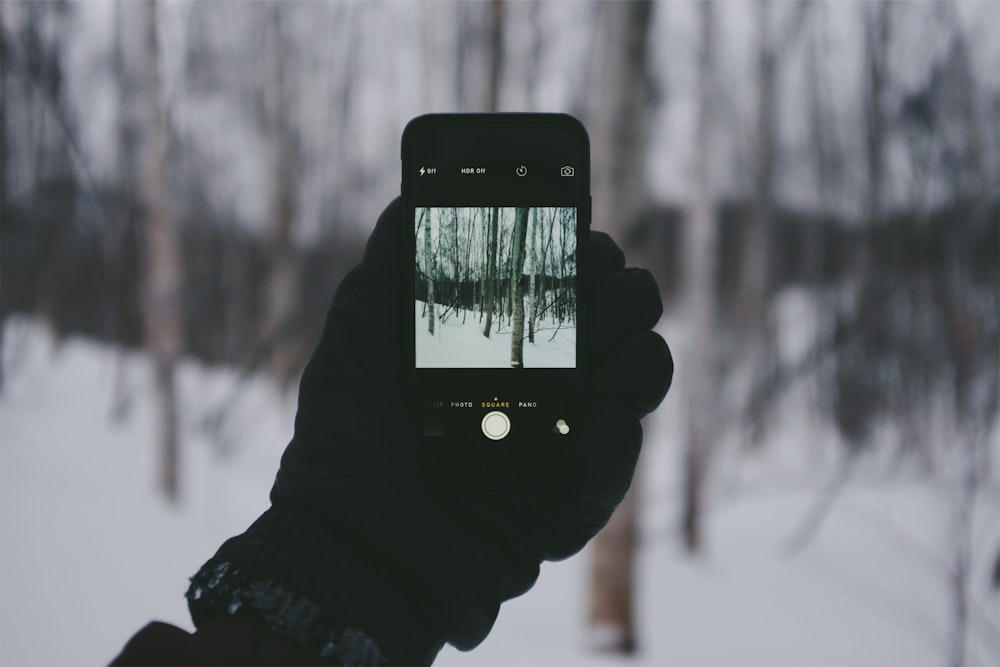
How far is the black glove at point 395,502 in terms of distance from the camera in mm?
804

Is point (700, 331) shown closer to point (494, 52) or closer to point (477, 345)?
point (494, 52)

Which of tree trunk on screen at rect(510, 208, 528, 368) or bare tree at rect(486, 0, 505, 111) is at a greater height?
bare tree at rect(486, 0, 505, 111)

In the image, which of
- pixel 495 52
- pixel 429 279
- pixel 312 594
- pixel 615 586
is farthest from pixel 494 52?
pixel 312 594

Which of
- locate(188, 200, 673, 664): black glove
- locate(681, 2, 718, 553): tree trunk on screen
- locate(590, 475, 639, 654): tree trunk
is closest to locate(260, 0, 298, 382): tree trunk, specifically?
locate(681, 2, 718, 553): tree trunk on screen

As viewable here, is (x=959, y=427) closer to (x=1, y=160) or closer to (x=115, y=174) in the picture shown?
(x=1, y=160)

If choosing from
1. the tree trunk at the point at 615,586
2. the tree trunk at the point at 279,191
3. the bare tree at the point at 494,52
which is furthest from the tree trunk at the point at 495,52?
the tree trunk at the point at 279,191

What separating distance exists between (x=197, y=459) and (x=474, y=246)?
19.9 feet

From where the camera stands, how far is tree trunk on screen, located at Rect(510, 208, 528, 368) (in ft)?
3.06

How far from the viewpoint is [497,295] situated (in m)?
0.93

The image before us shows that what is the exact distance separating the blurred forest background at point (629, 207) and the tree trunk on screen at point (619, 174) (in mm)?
11

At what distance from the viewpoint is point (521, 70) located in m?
7.97

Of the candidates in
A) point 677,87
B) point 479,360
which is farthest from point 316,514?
point 677,87

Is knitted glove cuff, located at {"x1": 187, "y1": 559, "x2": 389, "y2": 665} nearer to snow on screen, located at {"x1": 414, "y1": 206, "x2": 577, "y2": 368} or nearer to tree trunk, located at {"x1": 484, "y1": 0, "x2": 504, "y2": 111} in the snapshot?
snow on screen, located at {"x1": 414, "y1": 206, "x2": 577, "y2": 368}

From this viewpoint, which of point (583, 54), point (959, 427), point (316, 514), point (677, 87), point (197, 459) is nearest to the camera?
point (316, 514)
